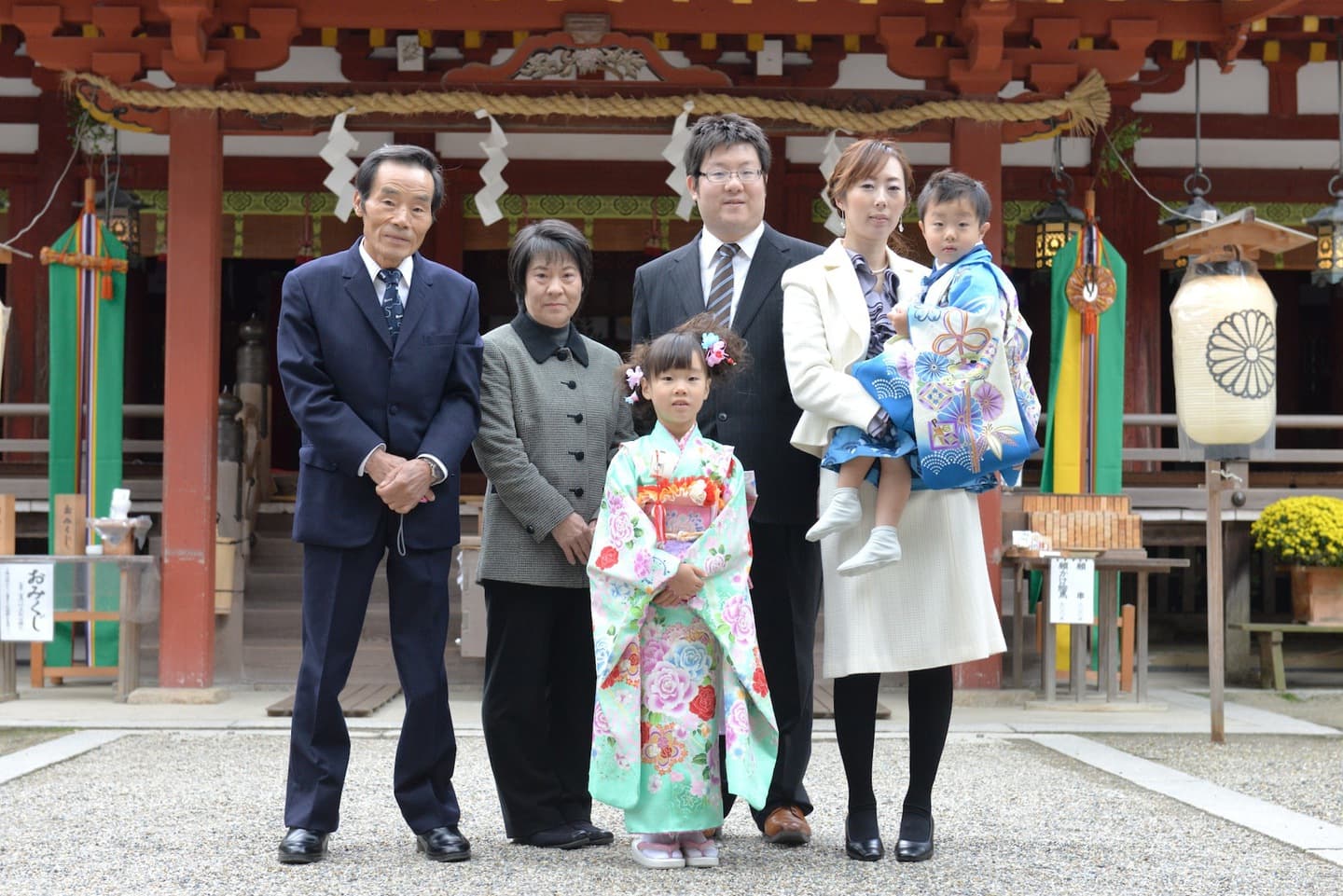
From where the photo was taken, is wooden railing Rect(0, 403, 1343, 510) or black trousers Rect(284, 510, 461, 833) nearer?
black trousers Rect(284, 510, 461, 833)

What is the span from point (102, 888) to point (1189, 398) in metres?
4.43

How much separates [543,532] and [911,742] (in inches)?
40.2

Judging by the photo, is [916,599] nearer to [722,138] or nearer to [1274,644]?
[722,138]

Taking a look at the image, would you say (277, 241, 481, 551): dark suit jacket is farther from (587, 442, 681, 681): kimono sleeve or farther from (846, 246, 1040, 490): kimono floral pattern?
(846, 246, 1040, 490): kimono floral pattern

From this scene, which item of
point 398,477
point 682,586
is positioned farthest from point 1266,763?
point 398,477

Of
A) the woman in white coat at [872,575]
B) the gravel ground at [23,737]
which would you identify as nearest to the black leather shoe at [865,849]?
the woman in white coat at [872,575]

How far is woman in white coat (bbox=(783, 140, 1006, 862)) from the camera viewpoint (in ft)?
A: 10.9

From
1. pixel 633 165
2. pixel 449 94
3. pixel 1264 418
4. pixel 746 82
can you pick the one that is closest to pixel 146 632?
pixel 449 94

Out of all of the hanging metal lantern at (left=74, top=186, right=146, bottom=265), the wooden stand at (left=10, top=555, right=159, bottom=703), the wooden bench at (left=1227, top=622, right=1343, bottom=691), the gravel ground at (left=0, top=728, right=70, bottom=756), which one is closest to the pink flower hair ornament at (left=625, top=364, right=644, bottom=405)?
the gravel ground at (left=0, top=728, right=70, bottom=756)

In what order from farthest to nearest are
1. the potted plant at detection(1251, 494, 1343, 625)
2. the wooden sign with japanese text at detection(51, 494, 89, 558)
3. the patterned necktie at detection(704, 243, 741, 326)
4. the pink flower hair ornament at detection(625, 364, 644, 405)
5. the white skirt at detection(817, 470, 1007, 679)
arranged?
the potted plant at detection(1251, 494, 1343, 625)
the wooden sign with japanese text at detection(51, 494, 89, 558)
the patterned necktie at detection(704, 243, 741, 326)
the pink flower hair ornament at detection(625, 364, 644, 405)
the white skirt at detection(817, 470, 1007, 679)

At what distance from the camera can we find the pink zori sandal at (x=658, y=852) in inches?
128

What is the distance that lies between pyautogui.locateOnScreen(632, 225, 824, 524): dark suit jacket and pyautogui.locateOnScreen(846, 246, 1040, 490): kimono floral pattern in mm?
357

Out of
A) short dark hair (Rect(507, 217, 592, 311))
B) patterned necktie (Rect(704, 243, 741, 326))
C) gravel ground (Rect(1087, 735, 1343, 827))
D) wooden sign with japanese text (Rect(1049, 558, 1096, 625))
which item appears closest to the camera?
short dark hair (Rect(507, 217, 592, 311))

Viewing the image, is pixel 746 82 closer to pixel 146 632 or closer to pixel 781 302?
pixel 146 632
